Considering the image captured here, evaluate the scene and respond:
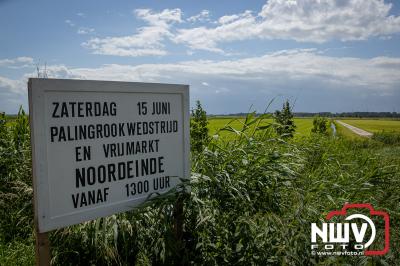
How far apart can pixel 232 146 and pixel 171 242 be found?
4.50 feet

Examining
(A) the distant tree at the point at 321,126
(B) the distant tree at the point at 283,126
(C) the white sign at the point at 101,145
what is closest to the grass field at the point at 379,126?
(A) the distant tree at the point at 321,126

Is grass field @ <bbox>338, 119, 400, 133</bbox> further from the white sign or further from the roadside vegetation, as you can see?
the white sign

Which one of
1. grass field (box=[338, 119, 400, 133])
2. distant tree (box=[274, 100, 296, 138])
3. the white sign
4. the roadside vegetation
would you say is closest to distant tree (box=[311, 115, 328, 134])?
distant tree (box=[274, 100, 296, 138])

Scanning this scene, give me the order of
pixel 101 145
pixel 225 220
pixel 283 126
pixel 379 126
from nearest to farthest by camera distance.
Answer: pixel 101 145 < pixel 225 220 < pixel 283 126 < pixel 379 126

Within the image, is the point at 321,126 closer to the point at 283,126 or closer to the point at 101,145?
the point at 283,126

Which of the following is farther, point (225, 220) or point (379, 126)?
point (379, 126)

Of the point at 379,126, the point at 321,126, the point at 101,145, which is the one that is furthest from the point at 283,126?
the point at 379,126

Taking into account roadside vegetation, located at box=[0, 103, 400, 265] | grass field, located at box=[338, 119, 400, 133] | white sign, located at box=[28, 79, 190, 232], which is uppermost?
white sign, located at box=[28, 79, 190, 232]

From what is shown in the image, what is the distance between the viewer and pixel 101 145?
253cm

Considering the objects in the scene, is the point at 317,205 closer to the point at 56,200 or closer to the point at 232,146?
the point at 232,146

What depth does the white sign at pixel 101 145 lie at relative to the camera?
2244mm

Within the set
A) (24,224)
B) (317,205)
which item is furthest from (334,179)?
(24,224)

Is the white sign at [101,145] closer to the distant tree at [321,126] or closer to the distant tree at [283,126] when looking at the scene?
the distant tree at [283,126]

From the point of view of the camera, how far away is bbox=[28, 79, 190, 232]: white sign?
224cm
